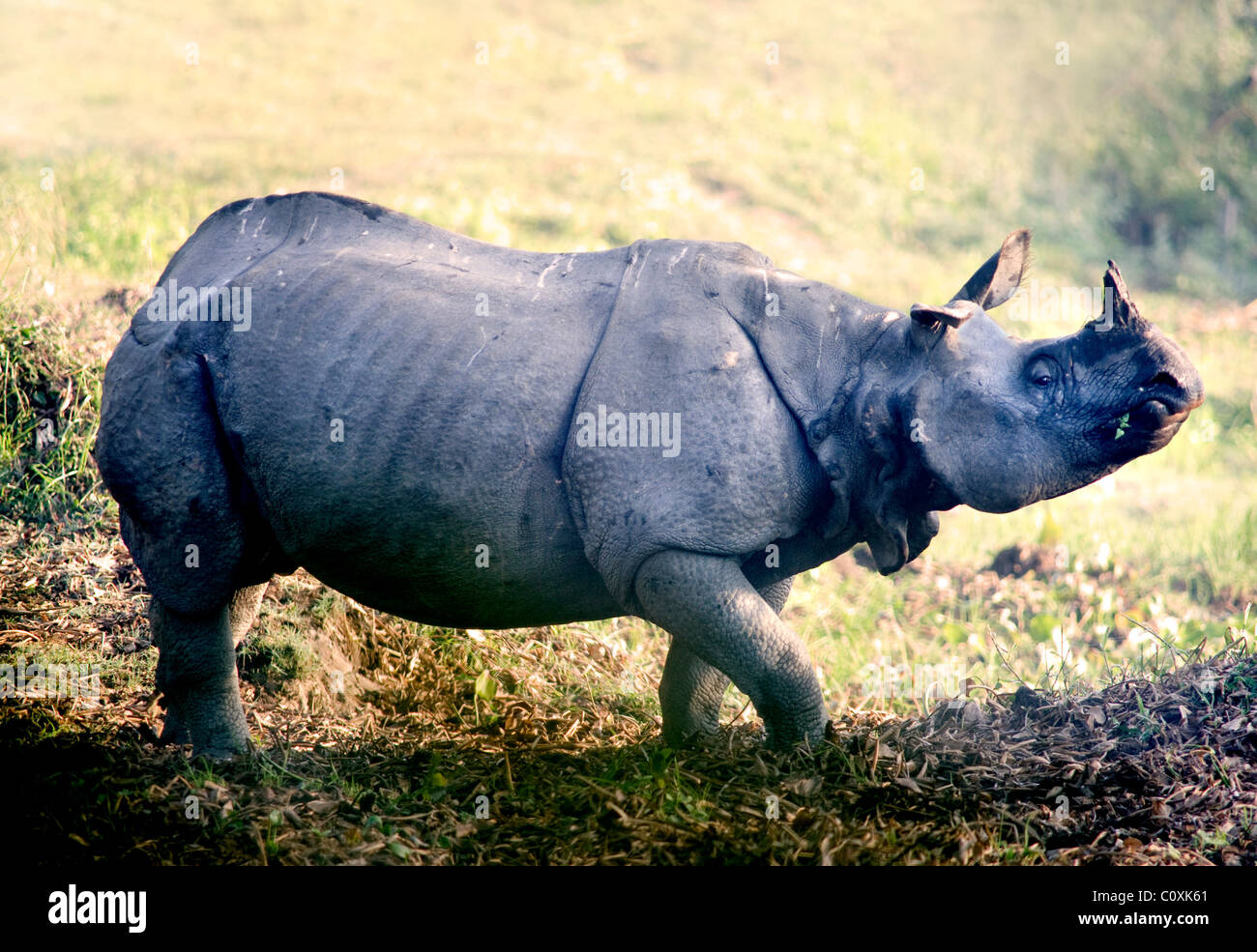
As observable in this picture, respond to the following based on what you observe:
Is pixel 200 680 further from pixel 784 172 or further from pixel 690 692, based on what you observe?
pixel 784 172

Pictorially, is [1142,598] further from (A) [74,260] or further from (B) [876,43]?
(B) [876,43]

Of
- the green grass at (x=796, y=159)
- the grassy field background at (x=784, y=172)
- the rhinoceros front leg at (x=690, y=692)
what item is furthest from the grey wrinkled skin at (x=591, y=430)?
the green grass at (x=796, y=159)

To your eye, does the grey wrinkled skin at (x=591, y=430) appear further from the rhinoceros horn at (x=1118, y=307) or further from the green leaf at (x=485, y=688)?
the green leaf at (x=485, y=688)

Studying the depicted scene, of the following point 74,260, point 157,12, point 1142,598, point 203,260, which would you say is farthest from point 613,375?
point 157,12

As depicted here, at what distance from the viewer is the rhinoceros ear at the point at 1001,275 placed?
12.6 ft

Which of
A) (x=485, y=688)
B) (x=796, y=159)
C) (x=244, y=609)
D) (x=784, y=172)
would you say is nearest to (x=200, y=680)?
(x=244, y=609)

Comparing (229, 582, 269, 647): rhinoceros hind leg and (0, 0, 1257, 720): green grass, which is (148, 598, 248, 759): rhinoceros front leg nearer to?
(229, 582, 269, 647): rhinoceros hind leg

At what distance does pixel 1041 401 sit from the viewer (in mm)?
3453

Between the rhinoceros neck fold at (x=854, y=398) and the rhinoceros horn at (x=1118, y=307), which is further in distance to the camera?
the rhinoceros neck fold at (x=854, y=398)

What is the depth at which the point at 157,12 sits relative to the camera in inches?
600

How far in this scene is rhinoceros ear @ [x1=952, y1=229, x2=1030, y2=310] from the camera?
3.83m

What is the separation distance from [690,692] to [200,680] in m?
1.77

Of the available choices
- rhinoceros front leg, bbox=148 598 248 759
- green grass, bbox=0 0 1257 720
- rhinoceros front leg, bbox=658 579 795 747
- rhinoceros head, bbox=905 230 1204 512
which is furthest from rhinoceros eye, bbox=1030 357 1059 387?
green grass, bbox=0 0 1257 720

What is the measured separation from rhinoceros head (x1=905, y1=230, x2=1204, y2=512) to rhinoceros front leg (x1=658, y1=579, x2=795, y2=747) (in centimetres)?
104
